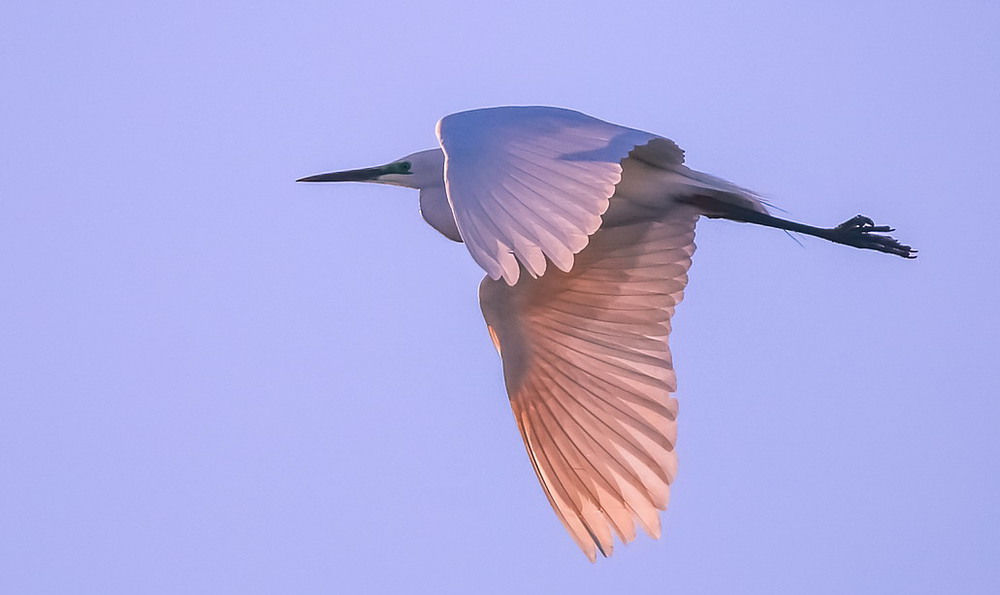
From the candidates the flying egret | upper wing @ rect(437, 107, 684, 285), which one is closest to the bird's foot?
the flying egret

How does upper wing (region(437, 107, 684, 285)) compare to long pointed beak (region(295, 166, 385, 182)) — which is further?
long pointed beak (region(295, 166, 385, 182))

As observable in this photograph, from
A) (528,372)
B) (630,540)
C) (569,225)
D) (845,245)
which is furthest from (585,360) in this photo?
(569,225)

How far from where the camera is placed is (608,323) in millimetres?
6449

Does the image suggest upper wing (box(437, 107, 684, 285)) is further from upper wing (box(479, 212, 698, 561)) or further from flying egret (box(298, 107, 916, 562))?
upper wing (box(479, 212, 698, 561))

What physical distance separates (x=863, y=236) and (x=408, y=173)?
178 cm

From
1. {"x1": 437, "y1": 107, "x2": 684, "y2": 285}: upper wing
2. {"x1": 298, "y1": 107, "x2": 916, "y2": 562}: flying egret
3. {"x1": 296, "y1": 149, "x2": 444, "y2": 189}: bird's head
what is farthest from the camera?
{"x1": 296, "y1": 149, "x2": 444, "y2": 189}: bird's head

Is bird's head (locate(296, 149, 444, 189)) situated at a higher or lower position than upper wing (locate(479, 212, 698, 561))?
higher

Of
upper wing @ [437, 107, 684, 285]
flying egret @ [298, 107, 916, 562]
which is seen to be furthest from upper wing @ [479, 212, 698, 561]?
upper wing @ [437, 107, 684, 285]

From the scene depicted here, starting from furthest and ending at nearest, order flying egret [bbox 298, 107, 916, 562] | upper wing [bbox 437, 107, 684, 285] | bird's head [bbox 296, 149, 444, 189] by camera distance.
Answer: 1. bird's head [bbox 296, 149, 444, 189]
2. flying egret [bbox 298, 107, 916, 562]
3. upper wing [bbox 437, 107, 684, 285]

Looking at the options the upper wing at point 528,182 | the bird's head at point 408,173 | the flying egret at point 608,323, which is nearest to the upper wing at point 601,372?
the flying egret at point 608,323

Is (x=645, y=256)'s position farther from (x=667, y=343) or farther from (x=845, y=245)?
(x=845, y=245)

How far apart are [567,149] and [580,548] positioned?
159 centimetres

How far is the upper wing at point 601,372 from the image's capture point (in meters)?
6.20

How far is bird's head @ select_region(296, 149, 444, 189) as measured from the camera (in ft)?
21.8
